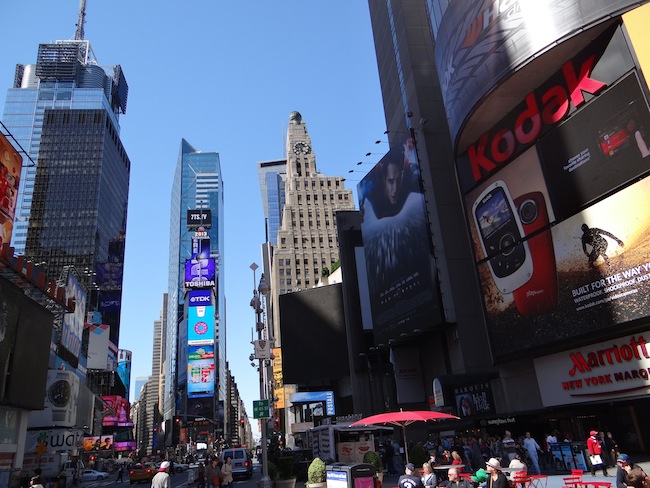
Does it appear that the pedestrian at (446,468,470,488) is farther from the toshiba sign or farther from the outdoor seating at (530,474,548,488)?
the toshiba sign

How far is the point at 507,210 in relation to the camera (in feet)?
95.0

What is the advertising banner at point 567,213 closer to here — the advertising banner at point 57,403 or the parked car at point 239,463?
the parked car at point 239,463

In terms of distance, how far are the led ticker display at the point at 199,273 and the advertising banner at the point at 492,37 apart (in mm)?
121234

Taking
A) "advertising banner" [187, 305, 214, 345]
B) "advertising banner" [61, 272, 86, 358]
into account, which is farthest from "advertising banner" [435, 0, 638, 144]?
"advertising banner" [187, 305, 214, 345]

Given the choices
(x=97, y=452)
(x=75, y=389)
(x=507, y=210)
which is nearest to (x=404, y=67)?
(x=507, y=210)

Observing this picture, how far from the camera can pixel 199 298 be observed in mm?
145125

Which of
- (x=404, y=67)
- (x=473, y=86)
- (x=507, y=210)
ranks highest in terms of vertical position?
(x=404, y=67)

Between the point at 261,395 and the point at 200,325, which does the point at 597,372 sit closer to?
the point at 261,395

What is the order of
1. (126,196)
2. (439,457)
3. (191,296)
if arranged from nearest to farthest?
(439,457) → (191,296) → (126,196)

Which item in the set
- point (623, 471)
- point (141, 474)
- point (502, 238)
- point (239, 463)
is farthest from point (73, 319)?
point (623, 471)

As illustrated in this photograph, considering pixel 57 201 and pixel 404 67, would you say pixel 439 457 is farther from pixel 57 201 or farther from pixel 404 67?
pixel 57 201

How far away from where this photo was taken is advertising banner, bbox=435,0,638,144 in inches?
934

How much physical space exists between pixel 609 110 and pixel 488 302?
1237cm

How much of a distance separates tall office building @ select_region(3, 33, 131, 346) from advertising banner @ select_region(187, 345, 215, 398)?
68.2 feet
